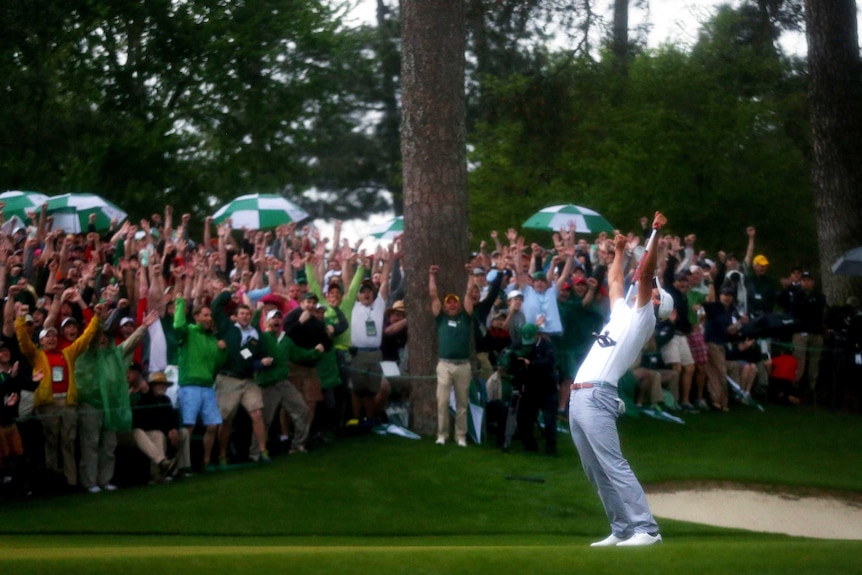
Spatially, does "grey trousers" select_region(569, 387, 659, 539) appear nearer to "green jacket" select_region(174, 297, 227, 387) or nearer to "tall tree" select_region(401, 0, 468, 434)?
"green jacket" select_region(174, 297, 227, 387)

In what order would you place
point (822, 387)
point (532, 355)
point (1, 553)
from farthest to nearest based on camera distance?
point (822, 387)
point (532, 355)
point (1, 553)

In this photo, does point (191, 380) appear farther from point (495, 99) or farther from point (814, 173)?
point (814, 173)

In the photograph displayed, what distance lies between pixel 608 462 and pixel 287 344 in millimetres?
8107

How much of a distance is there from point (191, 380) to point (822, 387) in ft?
39.4

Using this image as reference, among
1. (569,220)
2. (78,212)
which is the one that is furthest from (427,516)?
(569,220)

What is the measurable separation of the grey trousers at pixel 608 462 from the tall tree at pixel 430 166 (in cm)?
879

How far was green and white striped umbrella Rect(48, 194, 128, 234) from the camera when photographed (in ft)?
69.7

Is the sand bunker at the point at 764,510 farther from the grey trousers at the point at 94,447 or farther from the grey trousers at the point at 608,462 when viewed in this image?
the grey trousers at the point at 94,447

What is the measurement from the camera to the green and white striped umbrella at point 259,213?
2361 centimetres

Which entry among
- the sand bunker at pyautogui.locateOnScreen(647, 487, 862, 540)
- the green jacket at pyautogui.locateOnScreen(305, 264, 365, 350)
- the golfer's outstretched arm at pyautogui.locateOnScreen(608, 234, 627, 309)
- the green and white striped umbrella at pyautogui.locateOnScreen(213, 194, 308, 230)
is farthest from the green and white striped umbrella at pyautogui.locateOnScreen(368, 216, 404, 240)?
the golfer's outstretched arm at pyautogui.locateOnScreen(608, 234, 627, 309)

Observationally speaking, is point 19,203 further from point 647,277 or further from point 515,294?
point 647,277

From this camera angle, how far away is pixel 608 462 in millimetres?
9648

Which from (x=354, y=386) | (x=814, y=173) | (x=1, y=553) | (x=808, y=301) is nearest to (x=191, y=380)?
(x=354, y=386)

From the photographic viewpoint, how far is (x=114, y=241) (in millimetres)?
18922
